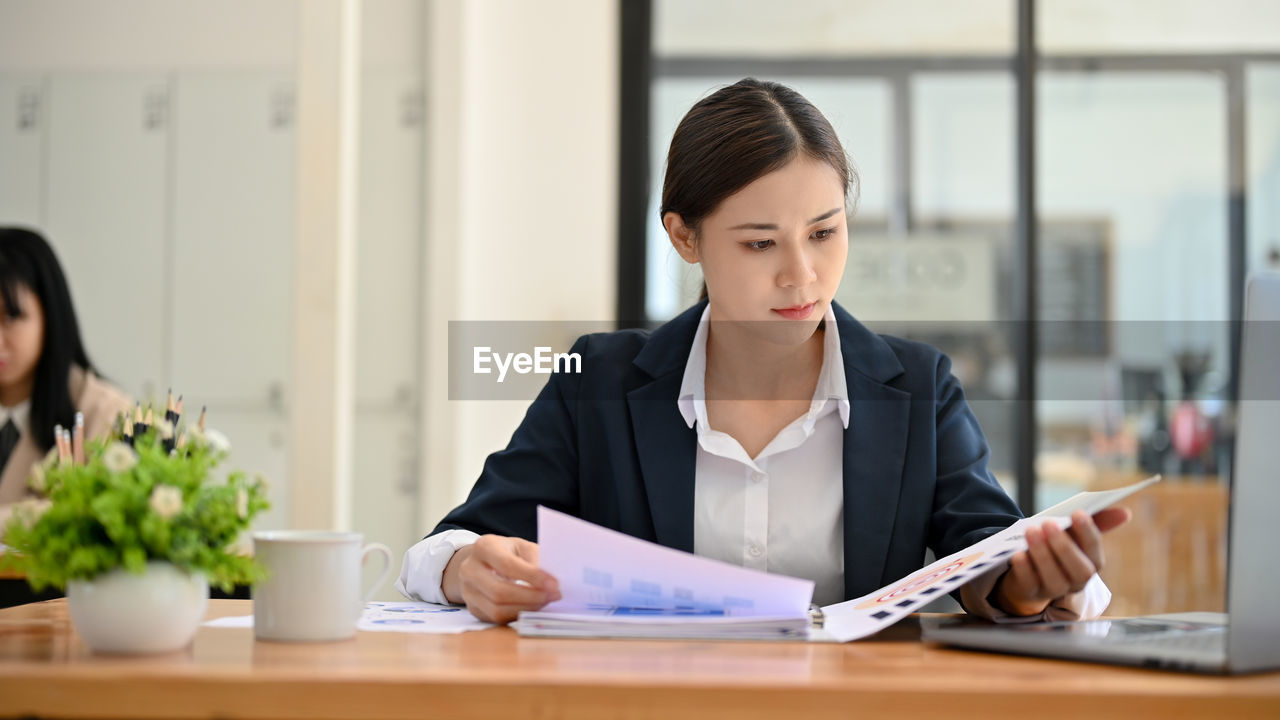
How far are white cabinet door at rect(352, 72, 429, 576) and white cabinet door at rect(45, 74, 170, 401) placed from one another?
56cm

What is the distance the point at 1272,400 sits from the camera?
814mm

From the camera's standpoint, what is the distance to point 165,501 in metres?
0.81

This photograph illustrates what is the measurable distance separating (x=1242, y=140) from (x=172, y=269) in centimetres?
322

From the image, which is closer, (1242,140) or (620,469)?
(620,469)

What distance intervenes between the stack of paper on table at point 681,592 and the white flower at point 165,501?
29 centimetres

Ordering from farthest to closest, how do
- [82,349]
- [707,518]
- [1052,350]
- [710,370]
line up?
1. [1052,350]
2. [82,349]
3. [710,370]
4. [707,518]

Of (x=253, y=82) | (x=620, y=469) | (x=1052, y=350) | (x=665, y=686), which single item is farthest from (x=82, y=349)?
(x=1052, y=350)

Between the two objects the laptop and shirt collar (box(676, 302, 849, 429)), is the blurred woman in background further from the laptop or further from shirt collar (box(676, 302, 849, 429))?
the laptop

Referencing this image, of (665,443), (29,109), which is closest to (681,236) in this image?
(665,443)

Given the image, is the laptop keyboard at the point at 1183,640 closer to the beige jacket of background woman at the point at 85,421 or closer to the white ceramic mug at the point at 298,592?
the white ceramic mug at the point at 298,592

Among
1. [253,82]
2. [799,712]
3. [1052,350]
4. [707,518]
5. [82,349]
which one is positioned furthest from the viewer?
[1052,350]

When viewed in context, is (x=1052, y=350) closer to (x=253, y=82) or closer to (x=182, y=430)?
(x=253, y=82)

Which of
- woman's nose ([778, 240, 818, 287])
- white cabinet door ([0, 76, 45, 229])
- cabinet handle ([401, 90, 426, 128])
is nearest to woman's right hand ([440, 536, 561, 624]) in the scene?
woman's nose ([778, 240, 818, 287])

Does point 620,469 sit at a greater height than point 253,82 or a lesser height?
lesser
